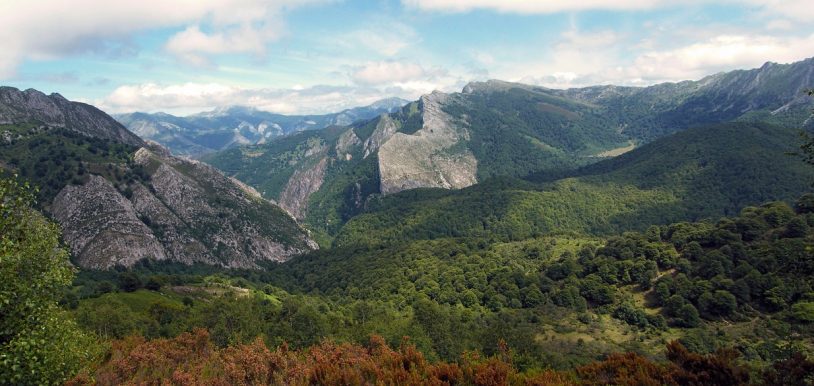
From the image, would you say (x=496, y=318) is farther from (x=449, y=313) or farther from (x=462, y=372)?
(x=462, y=372)

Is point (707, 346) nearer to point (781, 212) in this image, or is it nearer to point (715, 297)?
A: point (715, 297)

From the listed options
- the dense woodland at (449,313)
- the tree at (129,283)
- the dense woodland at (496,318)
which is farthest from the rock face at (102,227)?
the tree at (129,283)

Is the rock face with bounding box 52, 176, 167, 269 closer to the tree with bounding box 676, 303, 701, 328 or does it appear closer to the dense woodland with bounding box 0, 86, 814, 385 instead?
the dense woodland with bounding box 0, 86, 814, 385

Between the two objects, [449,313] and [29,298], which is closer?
[29,298]

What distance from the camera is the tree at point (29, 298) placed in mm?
Answer: 20031

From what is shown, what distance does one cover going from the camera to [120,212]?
182125 mm

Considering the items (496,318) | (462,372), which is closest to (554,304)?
(496,318)

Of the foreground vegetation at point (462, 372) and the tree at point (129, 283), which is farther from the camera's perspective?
the tree at point (129, 283)

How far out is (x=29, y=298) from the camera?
21234 mm

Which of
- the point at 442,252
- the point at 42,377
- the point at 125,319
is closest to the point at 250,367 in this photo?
the point at 42,377

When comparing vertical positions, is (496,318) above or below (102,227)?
below

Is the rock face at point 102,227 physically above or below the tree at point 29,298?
below

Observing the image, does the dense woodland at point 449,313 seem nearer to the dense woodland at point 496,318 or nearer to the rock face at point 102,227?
the dense woodland at point 496,318

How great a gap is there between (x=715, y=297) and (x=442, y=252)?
102m
